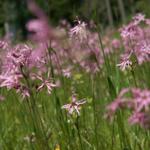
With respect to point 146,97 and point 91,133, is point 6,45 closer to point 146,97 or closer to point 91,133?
point 91,133

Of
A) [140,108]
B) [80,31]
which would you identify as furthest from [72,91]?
[140,108]

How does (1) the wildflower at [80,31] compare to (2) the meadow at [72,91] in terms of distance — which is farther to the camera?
(1) the wildflower at [80,31]

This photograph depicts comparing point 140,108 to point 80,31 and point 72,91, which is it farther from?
point 72,91

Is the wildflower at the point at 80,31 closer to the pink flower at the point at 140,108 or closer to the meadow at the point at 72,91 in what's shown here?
the meadow at the point at 72,91

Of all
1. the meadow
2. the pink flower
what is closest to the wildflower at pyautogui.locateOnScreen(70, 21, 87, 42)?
the meadow

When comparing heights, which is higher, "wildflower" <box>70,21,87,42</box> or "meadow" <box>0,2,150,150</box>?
"wildflower" <box>70,21,87,42</box>

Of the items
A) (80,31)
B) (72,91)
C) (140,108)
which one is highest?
(80,31)

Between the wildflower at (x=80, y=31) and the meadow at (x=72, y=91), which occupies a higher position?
the wildflower at (x=80, y=31)

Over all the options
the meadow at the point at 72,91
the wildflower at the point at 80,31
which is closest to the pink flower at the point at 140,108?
the meadow at the point at 72,91

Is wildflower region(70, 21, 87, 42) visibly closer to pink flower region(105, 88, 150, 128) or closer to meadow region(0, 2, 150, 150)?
A: meadow region(0, 2, 150, 150)

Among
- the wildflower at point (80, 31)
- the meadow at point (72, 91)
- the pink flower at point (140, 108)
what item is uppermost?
the wildflower at point (80, 31)

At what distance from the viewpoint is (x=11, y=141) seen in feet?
12.6

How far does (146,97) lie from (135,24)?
1396 mm

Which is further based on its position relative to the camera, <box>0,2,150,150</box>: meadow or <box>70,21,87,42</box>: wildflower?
<box>70,21,87,42</box>: wildflower
